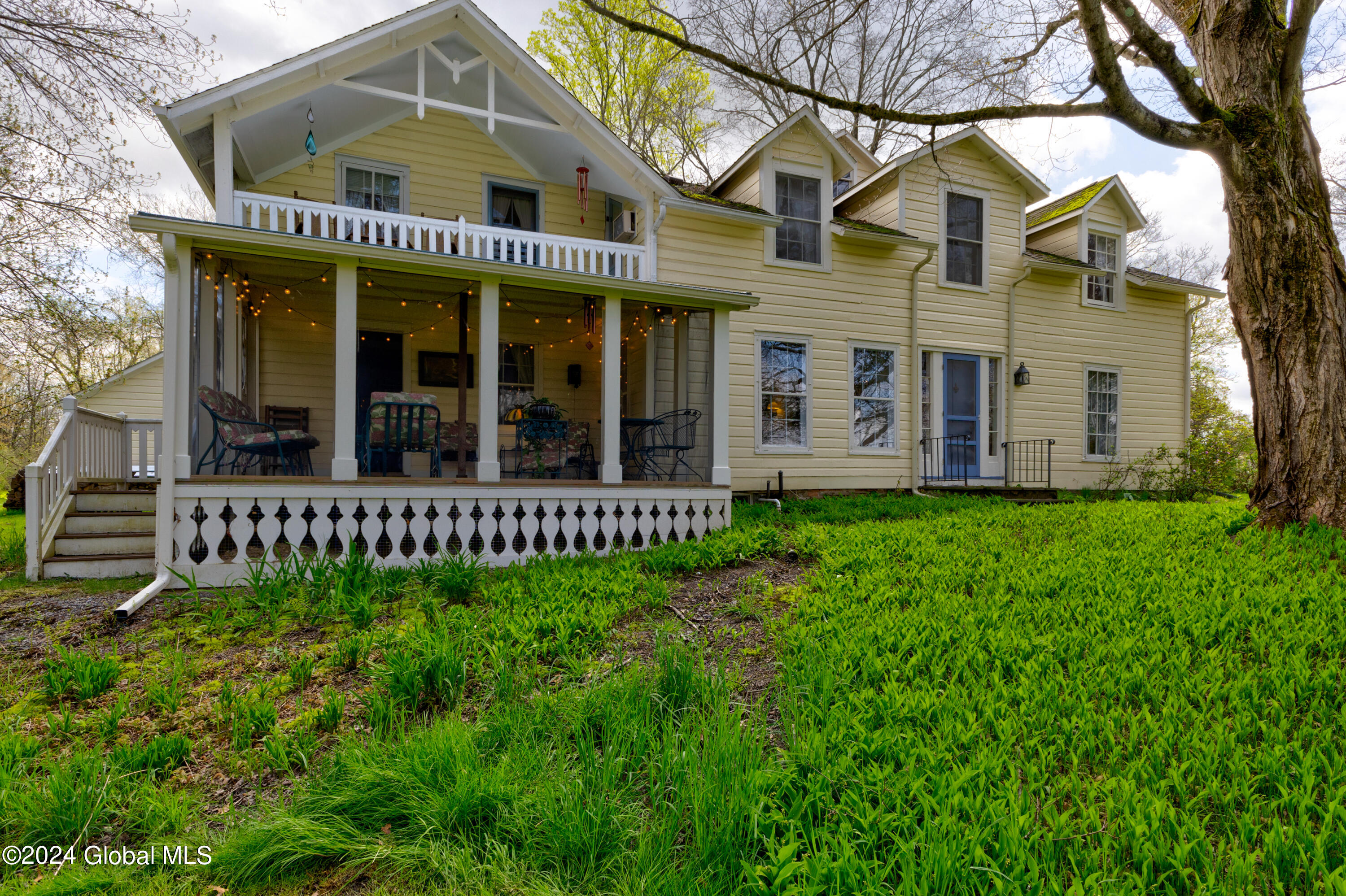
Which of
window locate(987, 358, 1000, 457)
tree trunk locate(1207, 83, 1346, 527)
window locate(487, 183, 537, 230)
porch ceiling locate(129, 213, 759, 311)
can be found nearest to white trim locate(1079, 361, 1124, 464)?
window locate(987, 358, 1000, 457)

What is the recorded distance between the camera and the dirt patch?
344 centimetres

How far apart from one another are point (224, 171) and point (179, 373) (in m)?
2.80

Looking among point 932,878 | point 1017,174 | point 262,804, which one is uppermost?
point 1017,174

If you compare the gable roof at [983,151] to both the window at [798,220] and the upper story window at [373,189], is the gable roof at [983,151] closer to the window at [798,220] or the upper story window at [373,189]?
the window at [798,220]

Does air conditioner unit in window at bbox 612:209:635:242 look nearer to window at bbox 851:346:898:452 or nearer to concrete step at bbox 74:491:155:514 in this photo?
window at bbox 851:346:898:452

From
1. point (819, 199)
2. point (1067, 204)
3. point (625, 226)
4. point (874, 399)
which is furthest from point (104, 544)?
point (1067, 204)

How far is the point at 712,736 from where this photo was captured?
2.64 metres

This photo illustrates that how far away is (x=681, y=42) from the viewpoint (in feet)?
20.7

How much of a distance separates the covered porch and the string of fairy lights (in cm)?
4

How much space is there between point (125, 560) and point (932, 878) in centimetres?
760

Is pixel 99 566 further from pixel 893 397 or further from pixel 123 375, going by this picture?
pixel 123 375

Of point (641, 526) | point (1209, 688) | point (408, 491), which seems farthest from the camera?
point (641, 526)

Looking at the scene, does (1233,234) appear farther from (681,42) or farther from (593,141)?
(593,141)

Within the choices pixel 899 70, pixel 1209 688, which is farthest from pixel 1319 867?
pixel 899 70
